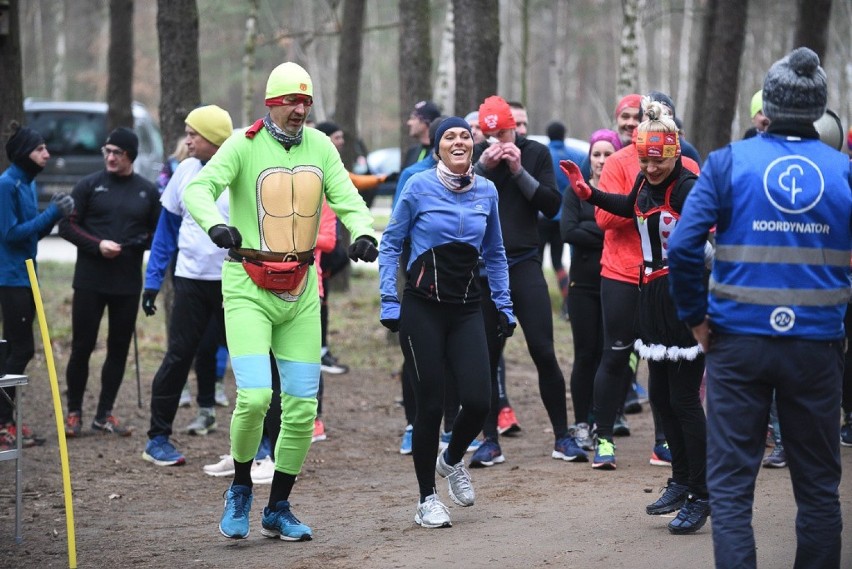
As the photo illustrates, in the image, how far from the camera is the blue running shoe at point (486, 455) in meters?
8.47

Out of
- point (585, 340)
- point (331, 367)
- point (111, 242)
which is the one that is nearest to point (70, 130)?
point (331, 367)

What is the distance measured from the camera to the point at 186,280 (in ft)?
28.2

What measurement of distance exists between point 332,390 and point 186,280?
11.8 ft

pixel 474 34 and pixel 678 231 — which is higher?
pixel 474 34

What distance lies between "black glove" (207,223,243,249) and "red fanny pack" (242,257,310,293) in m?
0.34

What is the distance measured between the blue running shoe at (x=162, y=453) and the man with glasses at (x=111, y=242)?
1.06 metres

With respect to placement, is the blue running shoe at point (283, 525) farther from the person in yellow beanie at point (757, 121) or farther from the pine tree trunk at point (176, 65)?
the pine tree trunk at point (176, 65)

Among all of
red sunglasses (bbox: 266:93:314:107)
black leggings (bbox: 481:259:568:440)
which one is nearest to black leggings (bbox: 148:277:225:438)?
black leggings (bbox: 481:259:568:440)

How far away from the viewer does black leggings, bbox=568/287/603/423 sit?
29.2 ft

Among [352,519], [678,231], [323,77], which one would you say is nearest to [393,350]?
[352,519]

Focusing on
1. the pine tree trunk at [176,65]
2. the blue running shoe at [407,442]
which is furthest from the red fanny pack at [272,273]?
the pine tree trunk at [176,65]

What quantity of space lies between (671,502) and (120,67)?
13.9 metres

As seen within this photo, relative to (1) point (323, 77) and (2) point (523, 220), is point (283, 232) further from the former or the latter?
(1) point (323, 77)

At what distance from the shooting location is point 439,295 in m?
6.53
